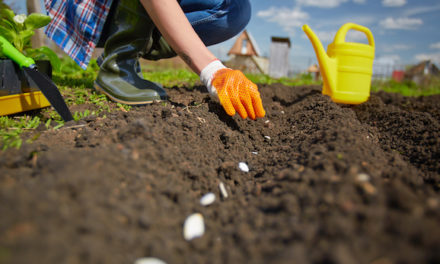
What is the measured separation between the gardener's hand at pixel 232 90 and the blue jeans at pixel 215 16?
2.93 ft

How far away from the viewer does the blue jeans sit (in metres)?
2.38

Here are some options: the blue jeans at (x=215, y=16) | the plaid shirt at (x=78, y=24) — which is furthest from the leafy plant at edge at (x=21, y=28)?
the blue jeans at (x=215, y=16)

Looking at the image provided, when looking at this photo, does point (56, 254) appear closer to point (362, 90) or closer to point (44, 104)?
point (44, 104)

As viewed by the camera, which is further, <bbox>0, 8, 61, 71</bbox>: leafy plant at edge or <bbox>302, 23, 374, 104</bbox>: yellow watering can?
<bbox>302, 23, 374, 104</bbox>: yellow watering can

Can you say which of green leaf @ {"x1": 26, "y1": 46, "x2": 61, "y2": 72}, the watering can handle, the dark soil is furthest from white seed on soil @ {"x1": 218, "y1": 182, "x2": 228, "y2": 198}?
the watering can handle

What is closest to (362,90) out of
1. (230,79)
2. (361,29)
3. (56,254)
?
(361,29)

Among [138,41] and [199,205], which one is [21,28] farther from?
[199,205]

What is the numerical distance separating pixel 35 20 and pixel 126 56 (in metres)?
0.64

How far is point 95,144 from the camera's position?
1.09m

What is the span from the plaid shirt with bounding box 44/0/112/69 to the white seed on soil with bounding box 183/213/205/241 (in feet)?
6.04

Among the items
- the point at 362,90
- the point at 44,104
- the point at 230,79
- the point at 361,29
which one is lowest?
the point at 362,90

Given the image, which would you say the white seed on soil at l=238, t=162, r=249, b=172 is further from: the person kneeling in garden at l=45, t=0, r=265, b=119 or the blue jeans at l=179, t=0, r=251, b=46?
the blue jeans at l=179, t=0, r=251, b=46

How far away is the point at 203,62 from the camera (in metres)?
1.71

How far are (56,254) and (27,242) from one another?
0.06 meters
